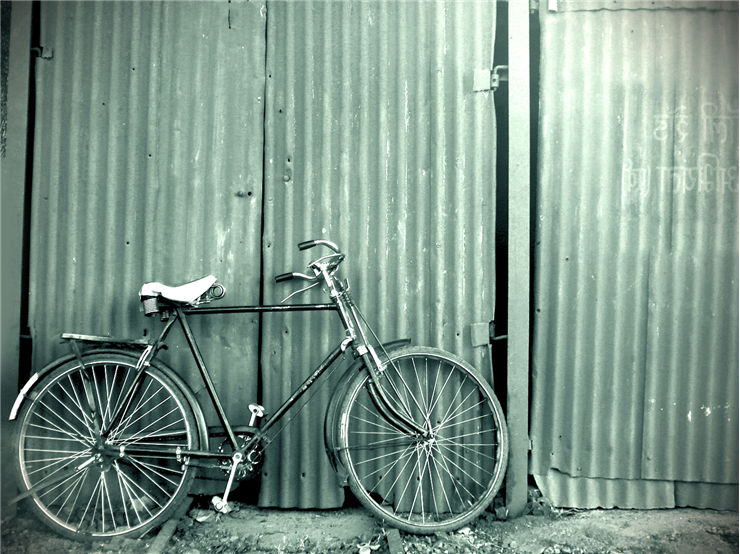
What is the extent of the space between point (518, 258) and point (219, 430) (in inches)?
83.7

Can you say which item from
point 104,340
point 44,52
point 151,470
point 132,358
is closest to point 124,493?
point 151,470

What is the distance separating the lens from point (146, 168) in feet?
12.1

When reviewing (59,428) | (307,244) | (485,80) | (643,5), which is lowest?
(59,428)

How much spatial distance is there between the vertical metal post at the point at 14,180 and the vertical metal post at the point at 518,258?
308 cm

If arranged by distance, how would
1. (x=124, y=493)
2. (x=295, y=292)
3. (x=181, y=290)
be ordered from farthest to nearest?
(x=124, y=493) → (x=295, y=292) → (x=181, y=290)

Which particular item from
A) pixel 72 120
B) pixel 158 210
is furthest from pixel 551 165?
pixel 72 120

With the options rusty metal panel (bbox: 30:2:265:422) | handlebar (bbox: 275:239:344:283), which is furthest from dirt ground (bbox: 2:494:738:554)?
handlebar (bbox: 275:239:344:283)

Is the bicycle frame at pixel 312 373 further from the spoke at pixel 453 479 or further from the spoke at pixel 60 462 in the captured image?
the spoke at pixel 453 479

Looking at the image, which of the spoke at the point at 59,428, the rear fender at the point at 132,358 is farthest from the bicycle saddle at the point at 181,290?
the spoke at the point at 59,428

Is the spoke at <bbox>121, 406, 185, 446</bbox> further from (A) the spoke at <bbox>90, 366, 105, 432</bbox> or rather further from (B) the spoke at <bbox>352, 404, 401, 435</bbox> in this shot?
(B) the spoke at <bbox>352, 404, 401, 435</bbox>

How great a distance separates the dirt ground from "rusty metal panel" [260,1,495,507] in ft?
0.62

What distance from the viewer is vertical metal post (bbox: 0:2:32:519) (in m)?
3.65

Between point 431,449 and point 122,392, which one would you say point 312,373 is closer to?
point 431,449

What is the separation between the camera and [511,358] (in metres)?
3.66
